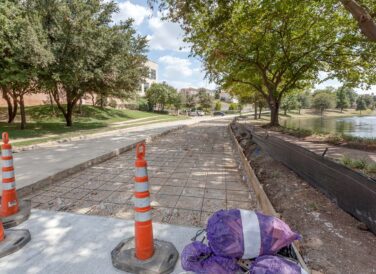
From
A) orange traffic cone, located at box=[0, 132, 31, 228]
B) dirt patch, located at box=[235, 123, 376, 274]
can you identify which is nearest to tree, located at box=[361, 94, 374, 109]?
dirt patch, located at box=[235, 123, 376, 274]

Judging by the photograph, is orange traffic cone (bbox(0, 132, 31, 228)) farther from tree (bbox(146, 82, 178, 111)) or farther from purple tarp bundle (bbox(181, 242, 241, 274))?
tree (bbox(146, 82, 178, 111))

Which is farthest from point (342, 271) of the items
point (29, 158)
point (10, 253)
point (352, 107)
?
point (352, 107)

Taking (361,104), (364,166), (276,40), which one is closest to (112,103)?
(276,40)

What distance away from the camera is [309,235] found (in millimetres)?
2504

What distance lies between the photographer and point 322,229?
260 centimetres

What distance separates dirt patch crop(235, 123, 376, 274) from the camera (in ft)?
6.68

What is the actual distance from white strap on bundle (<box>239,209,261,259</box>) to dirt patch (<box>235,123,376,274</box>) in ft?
2.32

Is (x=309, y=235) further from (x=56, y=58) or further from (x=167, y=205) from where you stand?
(x=56, y=58)

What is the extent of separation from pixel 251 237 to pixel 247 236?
0.03 meters

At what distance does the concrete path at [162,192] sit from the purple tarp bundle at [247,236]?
3.57 feet

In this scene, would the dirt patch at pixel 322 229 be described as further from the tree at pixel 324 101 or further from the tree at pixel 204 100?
the tree at pixel 324 101

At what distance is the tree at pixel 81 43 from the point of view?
11.4 metres

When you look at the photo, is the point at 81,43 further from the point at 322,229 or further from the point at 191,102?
the point at 191,102

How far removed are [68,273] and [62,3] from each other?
1412 cm
